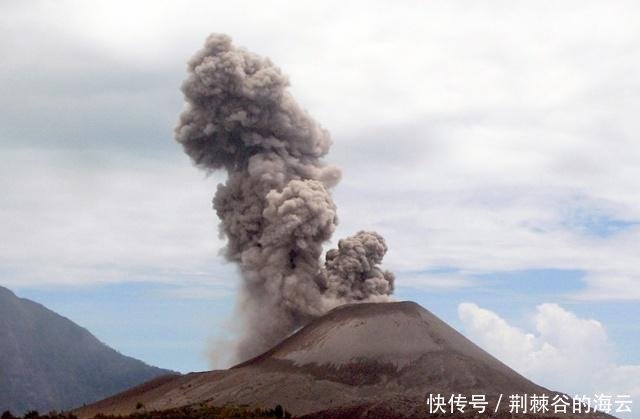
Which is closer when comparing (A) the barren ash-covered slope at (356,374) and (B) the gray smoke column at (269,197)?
(A) the barren ash-covered slope at (356,374)

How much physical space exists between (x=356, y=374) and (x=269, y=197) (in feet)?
105

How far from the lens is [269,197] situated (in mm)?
124188

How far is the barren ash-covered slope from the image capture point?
313 feet

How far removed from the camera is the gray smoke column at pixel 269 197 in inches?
4879

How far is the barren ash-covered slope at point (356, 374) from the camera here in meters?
95.3

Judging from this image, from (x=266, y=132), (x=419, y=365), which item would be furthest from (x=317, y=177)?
(x=419, y=365)

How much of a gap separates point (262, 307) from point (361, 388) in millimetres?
33193

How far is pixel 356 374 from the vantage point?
335ft

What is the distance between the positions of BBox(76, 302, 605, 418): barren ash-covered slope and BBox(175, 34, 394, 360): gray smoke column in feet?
23.7

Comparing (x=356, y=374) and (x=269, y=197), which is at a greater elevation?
(x=269, y=197)

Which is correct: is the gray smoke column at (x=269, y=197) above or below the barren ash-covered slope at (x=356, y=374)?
above

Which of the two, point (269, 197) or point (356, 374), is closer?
point (356, 374)

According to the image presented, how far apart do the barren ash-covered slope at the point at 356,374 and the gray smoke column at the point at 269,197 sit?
23.7 feet

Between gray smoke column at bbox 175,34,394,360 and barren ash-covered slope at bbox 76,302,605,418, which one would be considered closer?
barren ash-covered slope at bbox 76,302,605,418
